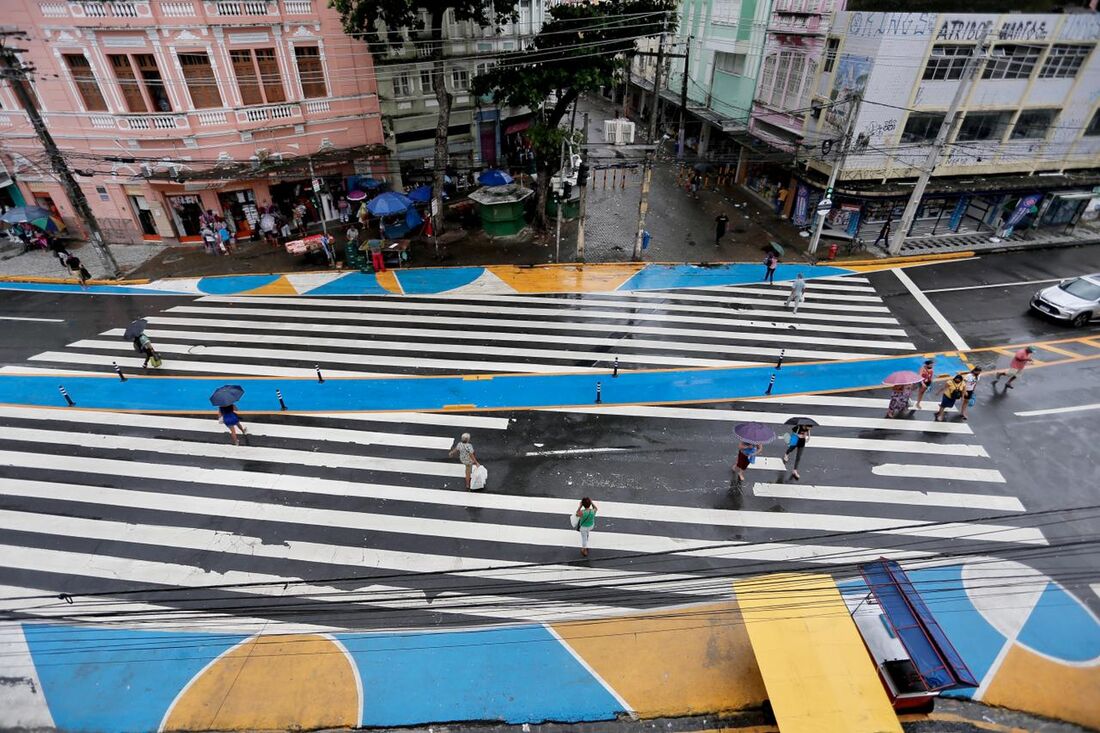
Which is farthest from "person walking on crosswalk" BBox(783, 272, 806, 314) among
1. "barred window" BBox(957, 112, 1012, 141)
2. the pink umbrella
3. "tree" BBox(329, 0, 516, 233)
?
"tree" BBox(329, 0, 516, 233)

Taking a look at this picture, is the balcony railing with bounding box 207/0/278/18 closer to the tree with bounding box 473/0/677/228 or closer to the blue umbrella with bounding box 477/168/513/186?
the tree with bounding box 473/0/677/228

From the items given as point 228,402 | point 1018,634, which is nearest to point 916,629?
point 1018,634

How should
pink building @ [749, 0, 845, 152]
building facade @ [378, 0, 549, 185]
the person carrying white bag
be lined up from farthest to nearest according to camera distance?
building facade @ [378, 0, 549, 185] < pink building @ [749, 0, 845, 152] < the person carrying white bag

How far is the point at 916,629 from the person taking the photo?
31.3 feet

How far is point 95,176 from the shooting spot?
24312 mm

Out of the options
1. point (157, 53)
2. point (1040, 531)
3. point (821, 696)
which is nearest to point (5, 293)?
point (157, 53)

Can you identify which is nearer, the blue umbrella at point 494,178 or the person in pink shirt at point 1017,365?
the person in pink shirt at point 1017,365

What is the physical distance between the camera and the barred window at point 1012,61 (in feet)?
77.9

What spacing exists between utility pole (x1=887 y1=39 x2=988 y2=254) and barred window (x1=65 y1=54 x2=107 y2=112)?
35064 mm

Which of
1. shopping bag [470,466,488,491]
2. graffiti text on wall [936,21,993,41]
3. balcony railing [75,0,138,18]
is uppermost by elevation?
balcony railing [75,0,138,18]

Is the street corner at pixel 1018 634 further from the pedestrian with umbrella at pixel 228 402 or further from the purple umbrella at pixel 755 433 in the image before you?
the pedestrian with umbrella at pixel 228 402

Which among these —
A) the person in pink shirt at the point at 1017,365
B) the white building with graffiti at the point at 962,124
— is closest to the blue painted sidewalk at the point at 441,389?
the person in pink shirt at the point at 1017,365

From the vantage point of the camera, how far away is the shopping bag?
13.3 metres

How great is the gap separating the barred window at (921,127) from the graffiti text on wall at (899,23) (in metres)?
3.44
